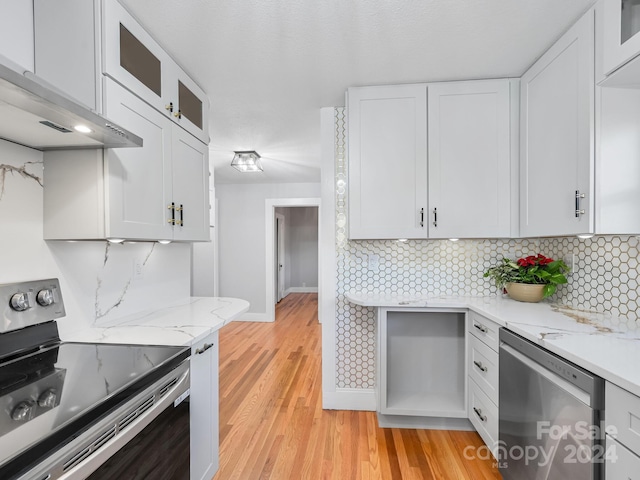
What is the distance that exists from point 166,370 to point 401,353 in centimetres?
181

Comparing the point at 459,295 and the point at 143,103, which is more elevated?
the point at 143,103

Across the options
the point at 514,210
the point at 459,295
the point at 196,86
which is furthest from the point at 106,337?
the point at 514,210

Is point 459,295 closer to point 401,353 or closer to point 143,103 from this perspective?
point 401,353

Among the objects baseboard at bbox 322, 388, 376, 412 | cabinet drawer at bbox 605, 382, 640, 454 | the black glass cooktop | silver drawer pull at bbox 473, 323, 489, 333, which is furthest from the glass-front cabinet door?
baseboard at bbox 322, 388, 376, 412

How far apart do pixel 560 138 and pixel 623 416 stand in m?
1.35

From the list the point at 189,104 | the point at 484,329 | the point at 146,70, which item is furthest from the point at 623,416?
the point at 189,104

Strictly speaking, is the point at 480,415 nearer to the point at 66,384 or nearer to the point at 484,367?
the point at 484,367

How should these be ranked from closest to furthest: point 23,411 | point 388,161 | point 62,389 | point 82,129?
1. point 23,411
2. point 62,389
3. point 82,129
4. point 388,161

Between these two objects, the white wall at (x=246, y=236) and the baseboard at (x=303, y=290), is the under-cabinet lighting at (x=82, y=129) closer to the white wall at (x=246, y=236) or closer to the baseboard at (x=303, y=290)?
the white wall at (x=246, y=236)

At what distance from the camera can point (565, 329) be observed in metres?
1.45

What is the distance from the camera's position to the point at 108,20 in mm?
1287

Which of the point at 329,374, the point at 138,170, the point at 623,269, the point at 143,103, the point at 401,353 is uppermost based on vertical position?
the point at 143,103

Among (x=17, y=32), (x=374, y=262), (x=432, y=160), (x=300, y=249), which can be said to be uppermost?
(x=17, y=32)

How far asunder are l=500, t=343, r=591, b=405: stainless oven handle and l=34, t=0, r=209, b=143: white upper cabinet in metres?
2.13
